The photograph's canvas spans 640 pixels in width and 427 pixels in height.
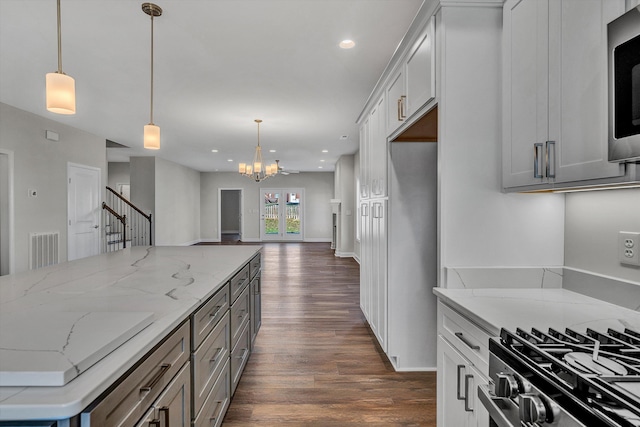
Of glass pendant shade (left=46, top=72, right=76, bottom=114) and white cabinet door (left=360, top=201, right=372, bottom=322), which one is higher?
glass pendant shade (left=46, top=72, right=76, bottom=114)

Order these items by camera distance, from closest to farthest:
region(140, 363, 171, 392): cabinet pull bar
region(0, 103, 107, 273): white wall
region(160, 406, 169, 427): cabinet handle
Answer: region(140, 363, 171, 392): cabinet pull bar
region(160, 406, 169, 427): cabinet handle
region(0, 103, 107, 273): white wall

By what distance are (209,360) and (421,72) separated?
1.96m

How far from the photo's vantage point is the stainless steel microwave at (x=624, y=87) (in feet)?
3.41

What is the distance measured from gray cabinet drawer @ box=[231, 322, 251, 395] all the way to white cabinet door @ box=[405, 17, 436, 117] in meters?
1.94

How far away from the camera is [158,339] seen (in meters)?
1.12

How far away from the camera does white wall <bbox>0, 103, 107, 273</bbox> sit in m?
4.89

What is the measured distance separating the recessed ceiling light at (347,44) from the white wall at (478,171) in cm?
113

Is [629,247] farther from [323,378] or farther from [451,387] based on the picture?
[323,378]

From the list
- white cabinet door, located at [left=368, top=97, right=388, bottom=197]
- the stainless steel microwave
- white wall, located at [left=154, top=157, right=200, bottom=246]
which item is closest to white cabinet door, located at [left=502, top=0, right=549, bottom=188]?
the stainless steel microwave

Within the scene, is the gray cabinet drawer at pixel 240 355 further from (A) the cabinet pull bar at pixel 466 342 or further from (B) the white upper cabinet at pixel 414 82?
(B) the white upper cabinet at pixel 414 82

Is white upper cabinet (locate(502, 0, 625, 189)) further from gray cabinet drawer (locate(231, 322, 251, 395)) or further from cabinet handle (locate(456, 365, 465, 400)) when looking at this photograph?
gray cabinet drawer (locate(231, 322, 251, 395))

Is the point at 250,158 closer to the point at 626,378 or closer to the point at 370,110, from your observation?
the point at 370,110

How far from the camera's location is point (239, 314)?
2510 millimetres

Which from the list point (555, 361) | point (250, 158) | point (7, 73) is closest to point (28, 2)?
point (7, 73)
